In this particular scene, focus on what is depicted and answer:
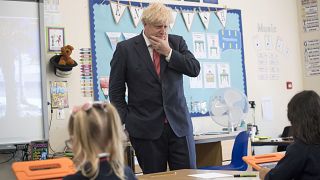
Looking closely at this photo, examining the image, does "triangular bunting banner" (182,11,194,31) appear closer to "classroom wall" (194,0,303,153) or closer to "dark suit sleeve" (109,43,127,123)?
"classroom wall" (194,0,303,153)

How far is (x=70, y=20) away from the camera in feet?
15.0

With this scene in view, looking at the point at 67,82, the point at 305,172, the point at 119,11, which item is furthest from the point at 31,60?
the point at 305,172

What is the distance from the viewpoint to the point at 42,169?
7.27 ft

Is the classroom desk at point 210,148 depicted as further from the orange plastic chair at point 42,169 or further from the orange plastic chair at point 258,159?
the orange plastic chair at point 42,169

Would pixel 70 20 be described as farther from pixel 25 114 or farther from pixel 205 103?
pixel 205 103

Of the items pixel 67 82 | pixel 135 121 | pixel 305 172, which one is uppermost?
pixel 67 82

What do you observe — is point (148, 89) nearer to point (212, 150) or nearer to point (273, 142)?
point (212, 150)

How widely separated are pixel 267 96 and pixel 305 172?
4.12 metres

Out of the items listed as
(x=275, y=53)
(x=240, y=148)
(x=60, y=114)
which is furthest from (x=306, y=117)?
(x=275, y=53)

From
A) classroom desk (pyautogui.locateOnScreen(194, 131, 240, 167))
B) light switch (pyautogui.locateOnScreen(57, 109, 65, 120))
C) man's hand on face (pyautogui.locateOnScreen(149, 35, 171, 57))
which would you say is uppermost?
man's hand on face (pyautogui.locateOnScreen(149, 35, 171, 57))

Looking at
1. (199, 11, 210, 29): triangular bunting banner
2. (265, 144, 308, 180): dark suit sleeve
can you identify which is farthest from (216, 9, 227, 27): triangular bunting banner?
(265, 144, 308, 180): dark suit sleeve

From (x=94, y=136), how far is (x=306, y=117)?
97cm

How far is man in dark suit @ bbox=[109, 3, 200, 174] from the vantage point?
2.61m

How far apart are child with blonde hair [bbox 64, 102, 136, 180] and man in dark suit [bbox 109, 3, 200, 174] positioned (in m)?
1.08
